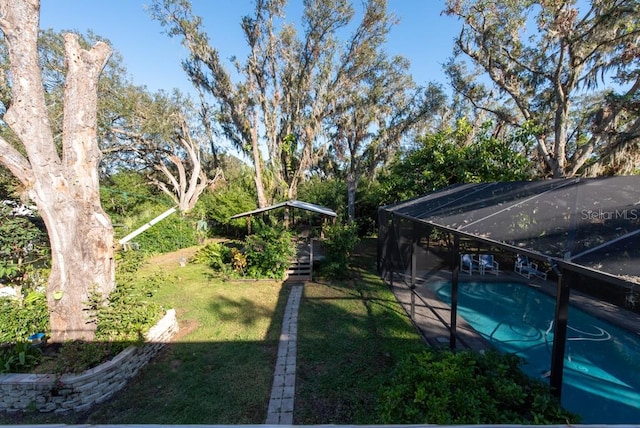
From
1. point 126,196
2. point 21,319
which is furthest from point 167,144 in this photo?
point 21,319

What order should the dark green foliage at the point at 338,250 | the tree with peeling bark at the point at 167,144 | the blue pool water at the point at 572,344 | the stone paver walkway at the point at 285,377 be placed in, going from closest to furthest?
the stone paver walkway at the point at 285,377, the blue pool water at the point at 572,344, the dark green foliage at the point at 338,250, the tree with peeling bark at the point at 167,144

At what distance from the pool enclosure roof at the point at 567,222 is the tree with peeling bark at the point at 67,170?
528 centimetres

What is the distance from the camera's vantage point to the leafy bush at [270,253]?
27.3ft

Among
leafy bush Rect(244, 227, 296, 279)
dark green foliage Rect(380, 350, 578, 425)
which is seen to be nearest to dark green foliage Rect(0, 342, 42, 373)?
dark green foliage Rect(380, 350, 578, 425)

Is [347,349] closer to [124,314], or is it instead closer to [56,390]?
[124,314]

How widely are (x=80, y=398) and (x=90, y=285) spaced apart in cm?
145

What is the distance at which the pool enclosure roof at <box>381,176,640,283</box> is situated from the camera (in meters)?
1.97

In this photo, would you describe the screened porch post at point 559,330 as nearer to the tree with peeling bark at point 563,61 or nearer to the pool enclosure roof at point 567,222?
the pool enclosure roof at point 567,222

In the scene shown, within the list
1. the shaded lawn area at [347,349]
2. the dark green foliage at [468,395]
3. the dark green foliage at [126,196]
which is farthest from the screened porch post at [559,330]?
the dark green foliage at [126,196]

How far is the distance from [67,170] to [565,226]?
6212mm

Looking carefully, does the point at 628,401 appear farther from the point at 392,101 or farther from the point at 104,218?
the point at 392,101

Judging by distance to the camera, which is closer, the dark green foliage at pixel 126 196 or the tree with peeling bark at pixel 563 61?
the tree with peeling bark at pixel 563 61

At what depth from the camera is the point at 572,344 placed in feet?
17.0

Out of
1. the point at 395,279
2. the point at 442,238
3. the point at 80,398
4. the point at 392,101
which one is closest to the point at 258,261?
the point at 395,279
